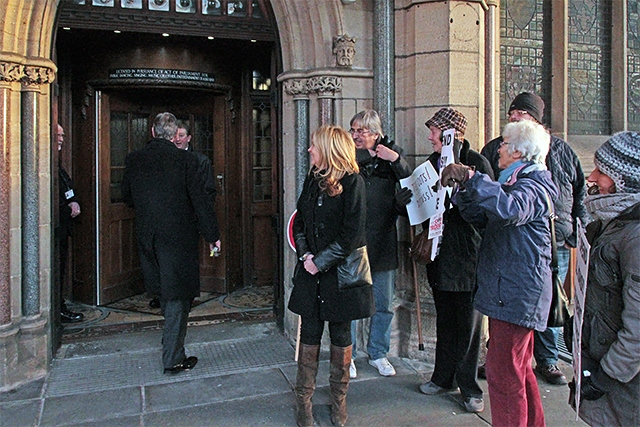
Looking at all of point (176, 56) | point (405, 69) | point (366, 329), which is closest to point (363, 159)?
point (405, 69)

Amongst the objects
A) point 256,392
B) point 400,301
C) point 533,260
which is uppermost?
point 533,260

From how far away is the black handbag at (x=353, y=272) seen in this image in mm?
3434

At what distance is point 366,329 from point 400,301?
36 centimetres

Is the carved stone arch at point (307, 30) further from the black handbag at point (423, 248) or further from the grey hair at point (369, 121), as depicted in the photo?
the black handbag at point (423, 248)

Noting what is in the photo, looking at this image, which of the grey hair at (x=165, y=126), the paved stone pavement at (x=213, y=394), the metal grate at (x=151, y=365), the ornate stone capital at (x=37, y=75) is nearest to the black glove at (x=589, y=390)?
the paved stone pavement at (x=213, y=394)

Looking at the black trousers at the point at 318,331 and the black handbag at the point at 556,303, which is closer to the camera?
the black handbag at the point at 556,303

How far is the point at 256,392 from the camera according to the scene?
4094mm

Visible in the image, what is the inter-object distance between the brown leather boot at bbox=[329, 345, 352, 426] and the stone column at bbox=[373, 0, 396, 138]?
205 cm

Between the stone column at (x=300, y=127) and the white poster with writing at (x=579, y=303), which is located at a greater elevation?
the stone column at (x=300, y=127)

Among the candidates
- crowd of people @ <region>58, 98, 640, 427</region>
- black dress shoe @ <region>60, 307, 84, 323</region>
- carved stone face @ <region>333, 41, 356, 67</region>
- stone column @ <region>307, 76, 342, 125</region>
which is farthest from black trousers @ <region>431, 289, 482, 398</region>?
black dress shoe @ <region>60, 307, 84, 323</region>

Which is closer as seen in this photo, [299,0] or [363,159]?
[363,159]

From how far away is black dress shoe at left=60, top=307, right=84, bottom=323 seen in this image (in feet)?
19.4

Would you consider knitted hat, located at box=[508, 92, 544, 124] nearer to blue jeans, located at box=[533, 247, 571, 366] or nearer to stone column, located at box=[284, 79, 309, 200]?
blue jeans, located at box=[533, 247, 571, 366]

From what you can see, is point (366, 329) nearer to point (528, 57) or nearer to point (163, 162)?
point (163, 162)
